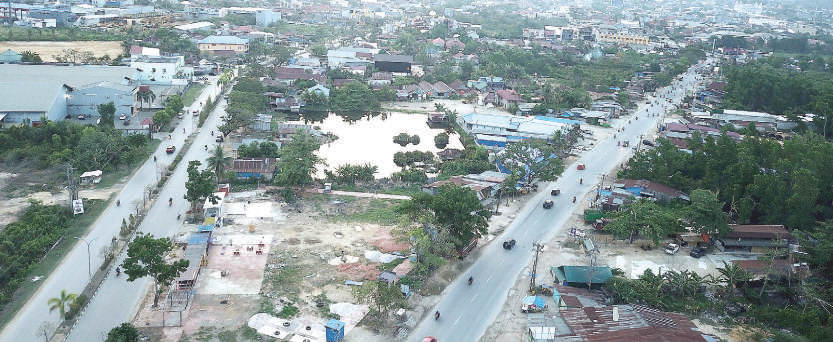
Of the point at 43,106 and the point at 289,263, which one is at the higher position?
the point at 43,106

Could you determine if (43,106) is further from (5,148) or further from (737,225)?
(737,225)

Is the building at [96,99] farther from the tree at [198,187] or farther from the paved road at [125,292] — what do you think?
the tree at [198,187]

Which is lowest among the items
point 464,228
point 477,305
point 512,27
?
point 477,305

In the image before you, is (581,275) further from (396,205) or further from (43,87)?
(43,87)

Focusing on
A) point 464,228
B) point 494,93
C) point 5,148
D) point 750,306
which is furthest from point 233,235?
point 494,93

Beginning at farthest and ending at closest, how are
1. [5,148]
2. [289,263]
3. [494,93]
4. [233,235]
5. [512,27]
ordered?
[512,27] < [494,93] < [5,148] < [233,235] < [289,263]

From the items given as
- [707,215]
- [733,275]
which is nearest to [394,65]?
[707,215]

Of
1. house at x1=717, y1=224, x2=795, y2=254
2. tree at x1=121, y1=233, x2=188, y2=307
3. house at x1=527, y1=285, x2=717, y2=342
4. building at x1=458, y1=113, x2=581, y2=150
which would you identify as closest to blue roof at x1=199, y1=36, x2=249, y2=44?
building at x1=458, y1=113, x2=581, y2=150

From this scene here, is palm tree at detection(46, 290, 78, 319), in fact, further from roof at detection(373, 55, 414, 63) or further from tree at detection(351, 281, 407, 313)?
roof at detection(373, 55, 414, 63)
